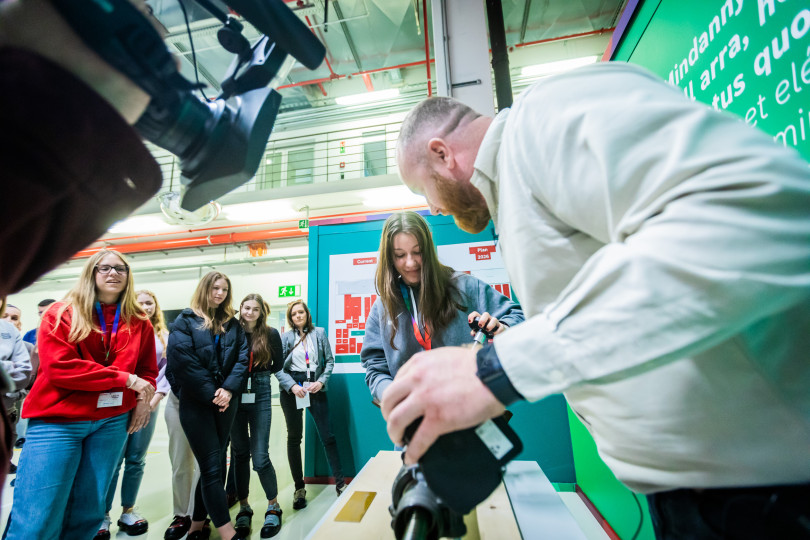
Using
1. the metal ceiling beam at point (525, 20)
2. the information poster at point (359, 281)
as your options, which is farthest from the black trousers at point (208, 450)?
the metal ceiling beam at point (525, 20)

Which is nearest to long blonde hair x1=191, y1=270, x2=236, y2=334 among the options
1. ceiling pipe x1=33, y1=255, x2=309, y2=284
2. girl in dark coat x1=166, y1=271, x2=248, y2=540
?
girl in dark coat x1=166, y1=271, x2=248, y2=540

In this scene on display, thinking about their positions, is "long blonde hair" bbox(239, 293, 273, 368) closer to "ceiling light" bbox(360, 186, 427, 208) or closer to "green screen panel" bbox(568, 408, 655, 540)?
"green screen panel" bbox(568, 408, 655, 540)

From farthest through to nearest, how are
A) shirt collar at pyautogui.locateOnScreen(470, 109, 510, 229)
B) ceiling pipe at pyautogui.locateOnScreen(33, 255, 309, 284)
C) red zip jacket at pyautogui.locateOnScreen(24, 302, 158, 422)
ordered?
ceiling pipe at pyautogui.locateOnScreen(33, 255, 309, 284), red zip jacket at pyautogui.locateOnScreen(24, 302, 158, 422), shirt collar at pyautogui.locateOnScreen(470, 109, 510, 229)

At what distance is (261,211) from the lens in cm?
576

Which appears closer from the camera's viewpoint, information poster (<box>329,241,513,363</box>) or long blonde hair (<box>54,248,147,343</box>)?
long blonde hair (<box>54,248,147,343</box>)

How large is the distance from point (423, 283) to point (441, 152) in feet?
3.09

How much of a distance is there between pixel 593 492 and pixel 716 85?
93.3 inches

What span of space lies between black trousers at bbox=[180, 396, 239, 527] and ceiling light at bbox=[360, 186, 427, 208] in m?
3.69

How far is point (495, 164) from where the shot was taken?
0.73m

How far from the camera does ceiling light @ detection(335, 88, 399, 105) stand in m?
5.30

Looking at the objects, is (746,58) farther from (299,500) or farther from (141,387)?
(299,500)

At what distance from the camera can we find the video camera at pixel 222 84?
298mm

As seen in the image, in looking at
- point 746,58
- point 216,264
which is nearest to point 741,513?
point 746,58

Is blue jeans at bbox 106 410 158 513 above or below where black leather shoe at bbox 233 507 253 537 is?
above
